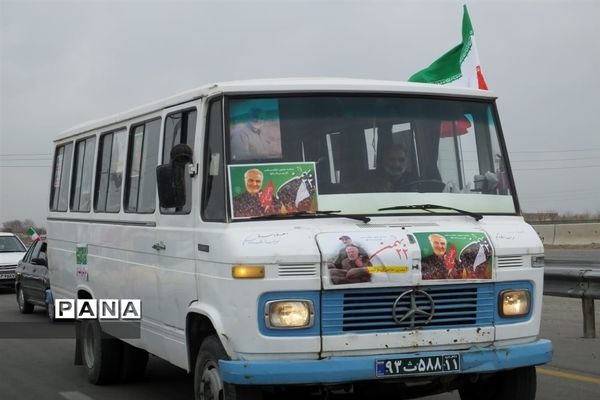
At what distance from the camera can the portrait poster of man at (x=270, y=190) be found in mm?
5723

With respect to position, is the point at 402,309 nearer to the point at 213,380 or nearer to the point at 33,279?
the point at 213,380

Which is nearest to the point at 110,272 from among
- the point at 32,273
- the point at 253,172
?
the point at 253,172

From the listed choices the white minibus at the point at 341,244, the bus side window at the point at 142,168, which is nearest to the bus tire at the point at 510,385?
the white minibus at the point at 341,244

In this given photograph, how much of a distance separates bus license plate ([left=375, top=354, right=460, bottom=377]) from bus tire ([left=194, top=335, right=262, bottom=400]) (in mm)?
810

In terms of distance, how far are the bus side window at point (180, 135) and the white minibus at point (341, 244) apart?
2 centimetres

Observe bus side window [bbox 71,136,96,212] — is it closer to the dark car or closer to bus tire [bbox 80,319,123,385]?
bus tire [bbox 80,319,123,385]

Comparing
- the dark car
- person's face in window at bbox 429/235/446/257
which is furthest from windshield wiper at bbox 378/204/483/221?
the dark car

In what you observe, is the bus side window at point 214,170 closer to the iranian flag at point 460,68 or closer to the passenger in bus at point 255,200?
the passenger in bus at point 255,200

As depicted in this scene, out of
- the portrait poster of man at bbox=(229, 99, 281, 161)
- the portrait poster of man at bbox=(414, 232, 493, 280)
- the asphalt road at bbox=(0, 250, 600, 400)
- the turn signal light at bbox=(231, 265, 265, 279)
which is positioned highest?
the portrait poster of man at bbox=(229, 99, 281, 161)

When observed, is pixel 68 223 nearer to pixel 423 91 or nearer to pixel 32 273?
pixel 423 91

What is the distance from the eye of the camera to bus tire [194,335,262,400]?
5.46 m

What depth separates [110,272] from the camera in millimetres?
8250

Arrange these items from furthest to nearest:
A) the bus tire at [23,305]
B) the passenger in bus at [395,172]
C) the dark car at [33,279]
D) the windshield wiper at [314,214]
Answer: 1. the bus tire at [23,305]
2. the dark car at [33,279]
3. the passenger in bus at [395,172]
4. the windshield wiper at [314,214]

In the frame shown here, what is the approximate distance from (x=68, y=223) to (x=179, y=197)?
13.2 feet
